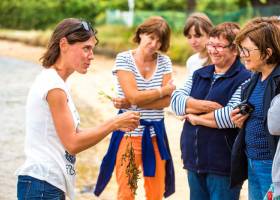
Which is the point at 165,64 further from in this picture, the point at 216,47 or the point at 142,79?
the point at 216,47

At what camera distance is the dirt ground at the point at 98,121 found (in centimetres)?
765

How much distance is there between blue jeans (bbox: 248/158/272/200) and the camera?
4004 mm

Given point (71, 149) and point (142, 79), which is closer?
point (71, 149)

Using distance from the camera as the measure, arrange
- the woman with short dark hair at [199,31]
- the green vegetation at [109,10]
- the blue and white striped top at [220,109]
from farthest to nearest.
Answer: the green vegetation at [109,10] < the woman with short dark hair at [199,31] < the blue and white striped top at [220,109]

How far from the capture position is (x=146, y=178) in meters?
5.49

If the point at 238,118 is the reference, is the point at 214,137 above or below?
below

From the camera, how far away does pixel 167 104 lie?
5398mm

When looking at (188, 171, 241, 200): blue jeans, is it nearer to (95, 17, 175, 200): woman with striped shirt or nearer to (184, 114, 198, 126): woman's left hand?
(184, 114, 198, 126): woman's left hand

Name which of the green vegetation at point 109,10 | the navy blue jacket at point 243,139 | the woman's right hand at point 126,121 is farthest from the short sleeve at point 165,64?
the green vegetation at point 109,10

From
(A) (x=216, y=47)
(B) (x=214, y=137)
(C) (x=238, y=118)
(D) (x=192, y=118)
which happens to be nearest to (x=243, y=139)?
(C) (x=238, y=118)

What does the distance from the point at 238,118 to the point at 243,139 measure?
0.15m

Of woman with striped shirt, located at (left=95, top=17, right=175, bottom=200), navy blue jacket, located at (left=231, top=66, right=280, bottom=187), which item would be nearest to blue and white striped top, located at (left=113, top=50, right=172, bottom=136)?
woman with striped shirt, located at (left=95, top=17, right=175, bottom=200)

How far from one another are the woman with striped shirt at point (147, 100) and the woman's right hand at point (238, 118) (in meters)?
1.21

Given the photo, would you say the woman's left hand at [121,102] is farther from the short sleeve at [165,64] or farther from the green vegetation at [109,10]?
the green vegetation at [109,10]
